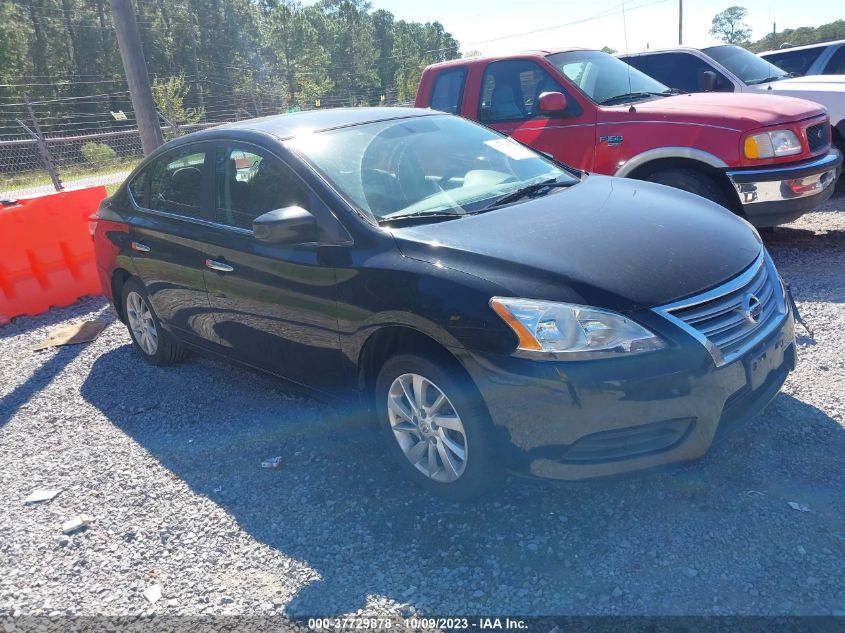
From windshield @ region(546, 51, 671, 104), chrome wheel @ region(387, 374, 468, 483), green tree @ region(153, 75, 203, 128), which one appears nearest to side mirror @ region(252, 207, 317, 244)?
chrome wheel @ region(387, 374, 468, 483)

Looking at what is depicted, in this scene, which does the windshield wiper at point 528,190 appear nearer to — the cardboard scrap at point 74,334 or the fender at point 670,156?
the fender at point 670,156

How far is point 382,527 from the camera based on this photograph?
3072mm

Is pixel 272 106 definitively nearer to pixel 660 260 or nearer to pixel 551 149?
pixel 551 149

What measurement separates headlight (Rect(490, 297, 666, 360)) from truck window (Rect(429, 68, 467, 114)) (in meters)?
4.98

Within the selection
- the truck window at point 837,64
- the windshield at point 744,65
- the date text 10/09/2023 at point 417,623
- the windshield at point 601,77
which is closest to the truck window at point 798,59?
the truck window at point 837,64

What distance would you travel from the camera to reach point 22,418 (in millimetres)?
4637

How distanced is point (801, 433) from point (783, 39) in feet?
234

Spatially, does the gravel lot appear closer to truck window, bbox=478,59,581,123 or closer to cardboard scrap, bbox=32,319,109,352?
cardboard scrap, bbox=32,319,109,352

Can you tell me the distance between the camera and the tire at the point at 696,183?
580 centimetres

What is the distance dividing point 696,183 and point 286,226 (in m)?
3.95

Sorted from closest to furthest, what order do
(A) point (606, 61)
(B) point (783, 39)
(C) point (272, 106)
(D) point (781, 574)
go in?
(D) point (781, 574) < (A) point (606, 61) < (C) point (272, 106) < (B) point (783, 39)

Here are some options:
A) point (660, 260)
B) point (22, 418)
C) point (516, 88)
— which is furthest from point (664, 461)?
point (516, 88)

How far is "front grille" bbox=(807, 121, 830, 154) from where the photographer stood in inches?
234

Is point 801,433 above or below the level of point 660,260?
below
